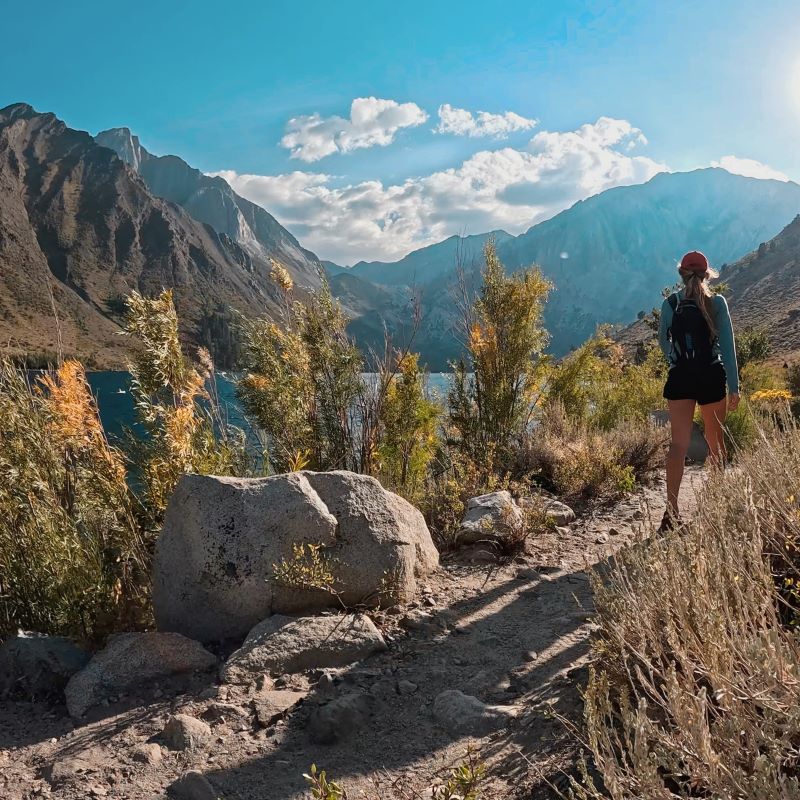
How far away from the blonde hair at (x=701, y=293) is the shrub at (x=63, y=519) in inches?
171

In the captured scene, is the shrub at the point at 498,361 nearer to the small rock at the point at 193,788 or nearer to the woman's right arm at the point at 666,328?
the woman's right arm at the point at 666,328

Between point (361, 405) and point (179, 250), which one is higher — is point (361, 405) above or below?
below

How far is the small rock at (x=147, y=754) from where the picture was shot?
2.64 m

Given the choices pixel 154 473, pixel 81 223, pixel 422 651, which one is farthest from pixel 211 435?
pixel 81 223

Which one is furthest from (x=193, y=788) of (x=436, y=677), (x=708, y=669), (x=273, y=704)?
(x=708, y=669)

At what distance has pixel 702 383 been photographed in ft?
15.9

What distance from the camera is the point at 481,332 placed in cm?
777

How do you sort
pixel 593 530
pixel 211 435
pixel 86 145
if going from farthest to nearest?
pixel 86 145, pixel 593 530, pixel 211 435

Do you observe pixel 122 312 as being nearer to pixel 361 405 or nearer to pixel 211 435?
pixel 211 435

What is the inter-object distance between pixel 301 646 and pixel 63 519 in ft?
5.27

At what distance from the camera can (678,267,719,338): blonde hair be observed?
15.8 feet

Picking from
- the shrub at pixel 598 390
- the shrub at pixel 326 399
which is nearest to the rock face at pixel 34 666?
the shrub at pixel 326 399

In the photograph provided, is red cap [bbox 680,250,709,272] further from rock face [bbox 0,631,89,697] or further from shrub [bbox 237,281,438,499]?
rock face [bbox 0,631,89,697]

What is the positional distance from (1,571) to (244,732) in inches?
73.2
